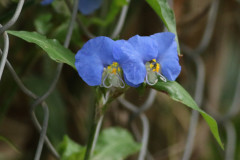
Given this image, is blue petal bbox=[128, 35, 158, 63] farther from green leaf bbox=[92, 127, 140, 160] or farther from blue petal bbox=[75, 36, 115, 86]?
green leaf bbox=[92, 127, 140, 160]

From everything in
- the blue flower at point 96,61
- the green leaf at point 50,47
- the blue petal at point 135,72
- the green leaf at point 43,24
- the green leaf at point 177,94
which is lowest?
the green leaf at point 177,94

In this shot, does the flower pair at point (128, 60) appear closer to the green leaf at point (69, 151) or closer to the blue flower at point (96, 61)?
the blue flower at point (96, 61)

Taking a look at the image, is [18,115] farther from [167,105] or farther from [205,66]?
[205,66]

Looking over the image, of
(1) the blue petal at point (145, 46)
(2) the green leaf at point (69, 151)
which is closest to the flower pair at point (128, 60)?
(1) the blue petal at point (145, 46)

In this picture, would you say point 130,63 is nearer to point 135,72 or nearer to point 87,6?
point 135,72

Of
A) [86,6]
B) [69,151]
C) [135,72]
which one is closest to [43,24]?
[86,6]

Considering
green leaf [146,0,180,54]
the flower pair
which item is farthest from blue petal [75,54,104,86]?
green leaf [146,0,180,54]

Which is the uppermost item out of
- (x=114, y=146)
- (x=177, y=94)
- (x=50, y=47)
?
(x=50, y=47)
